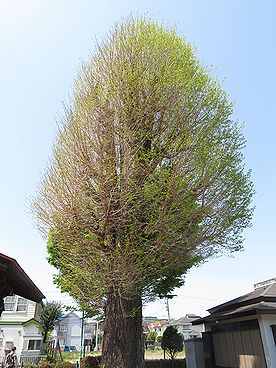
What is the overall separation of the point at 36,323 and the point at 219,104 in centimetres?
2015

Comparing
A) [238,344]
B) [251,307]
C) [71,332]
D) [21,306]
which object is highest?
[21,306]

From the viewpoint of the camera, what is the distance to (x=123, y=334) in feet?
21.5

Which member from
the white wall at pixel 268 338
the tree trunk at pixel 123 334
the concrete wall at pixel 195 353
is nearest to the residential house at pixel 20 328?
the concrete wall at pixel 195 353

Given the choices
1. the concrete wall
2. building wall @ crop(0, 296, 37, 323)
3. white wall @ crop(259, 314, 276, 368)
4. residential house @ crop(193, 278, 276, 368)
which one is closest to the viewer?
white wall @ crop(259, 314, 276, 368)

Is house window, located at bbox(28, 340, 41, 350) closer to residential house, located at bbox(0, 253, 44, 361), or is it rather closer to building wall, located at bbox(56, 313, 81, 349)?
residential house, located at bbox(0, 253, 44, 361)

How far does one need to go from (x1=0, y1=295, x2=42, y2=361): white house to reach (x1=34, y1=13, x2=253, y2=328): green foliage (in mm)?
15854

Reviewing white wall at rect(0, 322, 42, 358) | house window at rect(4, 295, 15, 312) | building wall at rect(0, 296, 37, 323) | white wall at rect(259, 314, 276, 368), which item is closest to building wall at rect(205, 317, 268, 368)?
white wall at rect(259, 314, 276, 368)

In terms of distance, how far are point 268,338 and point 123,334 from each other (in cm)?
420

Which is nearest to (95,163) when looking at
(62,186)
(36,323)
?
(62,186)

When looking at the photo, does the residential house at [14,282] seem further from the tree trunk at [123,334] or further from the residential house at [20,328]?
the residential house at [20,328]

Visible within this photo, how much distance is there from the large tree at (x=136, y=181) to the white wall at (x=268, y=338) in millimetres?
2232

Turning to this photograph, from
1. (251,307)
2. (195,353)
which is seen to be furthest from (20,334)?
(251,307)

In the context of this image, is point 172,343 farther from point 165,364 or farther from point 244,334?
point 244,334

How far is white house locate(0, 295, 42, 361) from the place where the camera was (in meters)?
19.1
